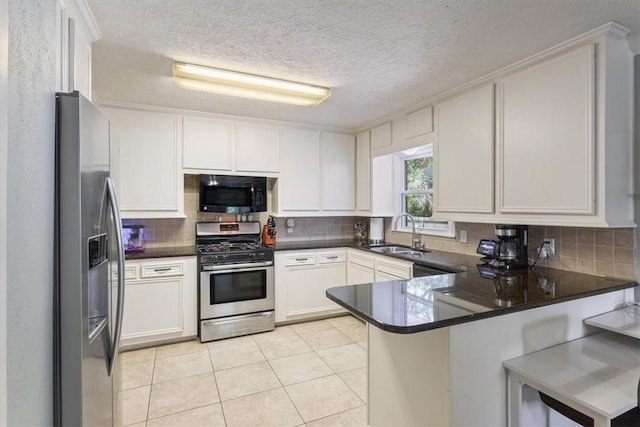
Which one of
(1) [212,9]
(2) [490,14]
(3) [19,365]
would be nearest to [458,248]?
(2) [490,14]

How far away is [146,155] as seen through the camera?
10.3 ft

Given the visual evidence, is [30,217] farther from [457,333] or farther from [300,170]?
[300,170]

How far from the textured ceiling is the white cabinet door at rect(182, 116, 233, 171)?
25.9 inches

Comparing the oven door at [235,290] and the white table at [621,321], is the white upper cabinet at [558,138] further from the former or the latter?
the oven door at [235,290]

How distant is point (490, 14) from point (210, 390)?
2951mm

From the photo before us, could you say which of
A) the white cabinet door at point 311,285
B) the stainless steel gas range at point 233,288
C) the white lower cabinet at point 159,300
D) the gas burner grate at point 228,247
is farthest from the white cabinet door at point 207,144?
the white cabinet door at point 311,285

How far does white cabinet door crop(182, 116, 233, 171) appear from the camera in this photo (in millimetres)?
3307

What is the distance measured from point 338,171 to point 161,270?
2.30 metres

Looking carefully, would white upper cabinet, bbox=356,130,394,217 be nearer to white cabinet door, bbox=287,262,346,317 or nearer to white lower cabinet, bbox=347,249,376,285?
white lower cabinet, bbox=347,249,376,285

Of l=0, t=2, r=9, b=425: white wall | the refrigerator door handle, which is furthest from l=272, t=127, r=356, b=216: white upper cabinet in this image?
l=0, t=2, r=9, b=425: white wall

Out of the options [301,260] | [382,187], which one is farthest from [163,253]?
[382,187]

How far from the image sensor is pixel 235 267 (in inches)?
129

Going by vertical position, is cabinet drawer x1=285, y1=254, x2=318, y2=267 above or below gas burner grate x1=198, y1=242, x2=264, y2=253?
below

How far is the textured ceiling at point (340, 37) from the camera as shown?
1.59 metres
